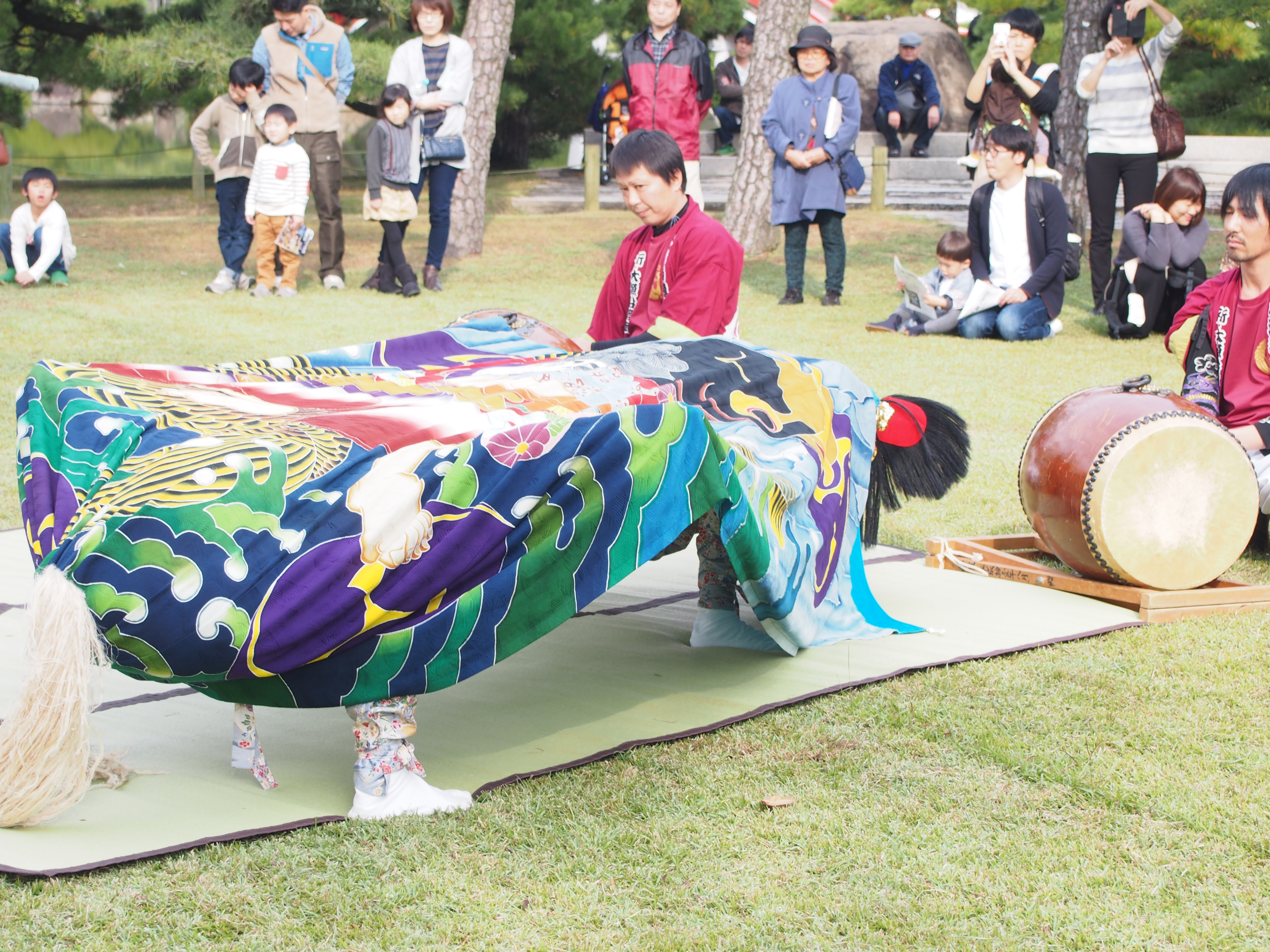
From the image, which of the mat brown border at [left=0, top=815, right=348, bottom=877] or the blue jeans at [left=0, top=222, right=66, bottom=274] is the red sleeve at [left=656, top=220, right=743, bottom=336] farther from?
the blue jeans at [left=0, top=222, right=66, bottom=274]

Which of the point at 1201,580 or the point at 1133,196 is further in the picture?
the point at 1133,196

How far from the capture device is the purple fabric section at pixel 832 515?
3.51 m

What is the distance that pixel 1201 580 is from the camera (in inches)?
159

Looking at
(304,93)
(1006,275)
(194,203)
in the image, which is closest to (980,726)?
(1006,275)

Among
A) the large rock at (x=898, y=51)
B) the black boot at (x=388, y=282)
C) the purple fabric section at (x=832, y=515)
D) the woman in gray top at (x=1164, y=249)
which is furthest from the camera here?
the large rock at (x=898, y=51)

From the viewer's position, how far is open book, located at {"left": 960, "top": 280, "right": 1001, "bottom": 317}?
8.64 metres

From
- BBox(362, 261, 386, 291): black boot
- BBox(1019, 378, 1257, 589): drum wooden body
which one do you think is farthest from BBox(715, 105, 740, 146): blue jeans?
BBox(1019, 378, 1257, 589): drum wooden body

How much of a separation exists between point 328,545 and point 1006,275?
22.7 feet

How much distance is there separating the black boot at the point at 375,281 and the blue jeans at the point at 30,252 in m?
2.15

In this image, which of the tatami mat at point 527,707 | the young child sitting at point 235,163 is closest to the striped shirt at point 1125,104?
the tatami mat at point 527,707

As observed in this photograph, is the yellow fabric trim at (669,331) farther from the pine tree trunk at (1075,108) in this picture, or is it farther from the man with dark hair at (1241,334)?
the pine tree trunk at (1075,108)

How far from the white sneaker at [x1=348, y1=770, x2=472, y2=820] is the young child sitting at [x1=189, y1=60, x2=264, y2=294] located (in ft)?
25.5

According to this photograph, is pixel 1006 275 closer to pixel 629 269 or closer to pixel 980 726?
pixel 629 269

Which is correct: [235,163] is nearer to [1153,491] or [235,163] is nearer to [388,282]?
[388,282]
